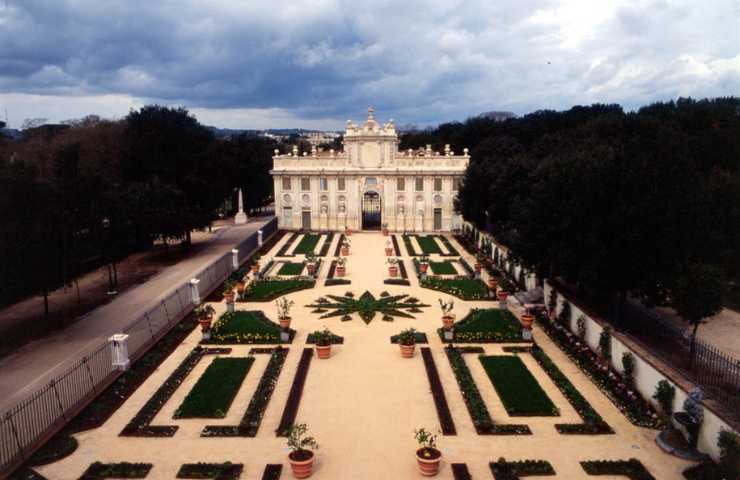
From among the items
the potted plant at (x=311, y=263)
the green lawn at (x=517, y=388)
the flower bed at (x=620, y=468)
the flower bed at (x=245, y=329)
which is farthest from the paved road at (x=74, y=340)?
the flower bed at (x=620, y=468)

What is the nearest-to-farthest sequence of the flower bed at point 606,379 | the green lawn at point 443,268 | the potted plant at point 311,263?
the flower bed at point 606,379
the potted plant at point 311,263
the green lawn at point 443,268

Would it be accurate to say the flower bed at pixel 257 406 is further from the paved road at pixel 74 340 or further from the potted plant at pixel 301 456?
the paved road at pixel 74 340

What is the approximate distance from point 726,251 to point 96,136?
5583 cm

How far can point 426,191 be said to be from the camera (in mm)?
51906

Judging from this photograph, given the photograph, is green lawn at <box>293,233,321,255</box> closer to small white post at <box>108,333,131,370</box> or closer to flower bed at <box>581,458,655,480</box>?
small white post at <box>108,333,131,370</box>

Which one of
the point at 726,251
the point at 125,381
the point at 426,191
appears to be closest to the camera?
the point at 125,381

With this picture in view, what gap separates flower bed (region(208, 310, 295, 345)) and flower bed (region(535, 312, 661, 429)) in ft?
36.6

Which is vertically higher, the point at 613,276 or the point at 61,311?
the point at 613,276

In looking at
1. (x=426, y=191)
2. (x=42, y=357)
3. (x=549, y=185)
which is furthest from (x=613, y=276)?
(x=426, y=191)

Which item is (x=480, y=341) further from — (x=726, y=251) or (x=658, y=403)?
(x=726, y=251)

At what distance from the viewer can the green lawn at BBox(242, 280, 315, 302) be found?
2923cm

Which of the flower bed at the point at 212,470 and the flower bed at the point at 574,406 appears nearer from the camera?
the flower bed at the point at 212,470

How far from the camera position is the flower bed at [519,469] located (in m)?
12.8

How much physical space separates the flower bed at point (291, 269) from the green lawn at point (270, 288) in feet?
8.59
